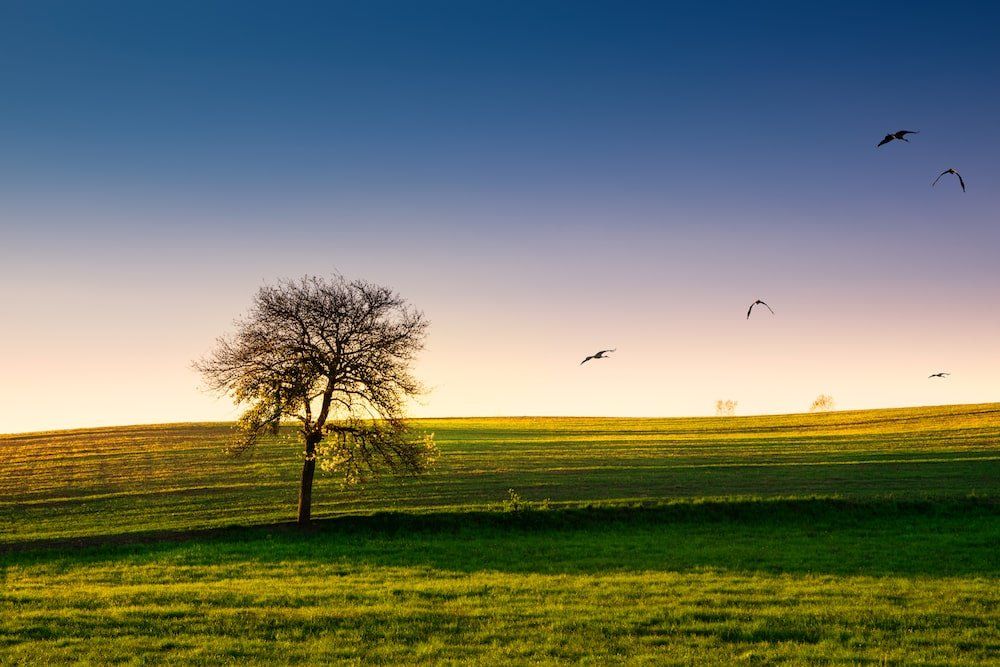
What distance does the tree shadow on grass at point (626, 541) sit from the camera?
2639cm

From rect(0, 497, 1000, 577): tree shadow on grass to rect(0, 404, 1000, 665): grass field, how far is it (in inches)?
6.0

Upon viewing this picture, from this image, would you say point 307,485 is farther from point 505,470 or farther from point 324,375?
point 505,470

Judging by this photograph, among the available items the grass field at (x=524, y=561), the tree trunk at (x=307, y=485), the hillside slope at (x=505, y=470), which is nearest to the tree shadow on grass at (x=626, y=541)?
the grass field at (x=524, y=561)

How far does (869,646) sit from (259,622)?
14.1 meters

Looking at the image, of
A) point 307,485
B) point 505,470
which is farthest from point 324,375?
point 505,470

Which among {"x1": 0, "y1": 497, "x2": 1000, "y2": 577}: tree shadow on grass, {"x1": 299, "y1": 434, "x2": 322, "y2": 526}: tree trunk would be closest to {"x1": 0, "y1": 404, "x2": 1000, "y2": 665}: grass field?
{"x1": 0, "y1": 497, "x2": 1000, "y2": 577}: tree shadow on grass

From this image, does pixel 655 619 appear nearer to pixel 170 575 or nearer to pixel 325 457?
pixel 170 575

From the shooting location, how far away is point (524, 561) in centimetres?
2783

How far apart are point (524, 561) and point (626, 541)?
5779 millimetres

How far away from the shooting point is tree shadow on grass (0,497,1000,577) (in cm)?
2639

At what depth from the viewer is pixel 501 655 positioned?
15.2 meters

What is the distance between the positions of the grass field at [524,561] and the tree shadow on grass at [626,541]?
15cm

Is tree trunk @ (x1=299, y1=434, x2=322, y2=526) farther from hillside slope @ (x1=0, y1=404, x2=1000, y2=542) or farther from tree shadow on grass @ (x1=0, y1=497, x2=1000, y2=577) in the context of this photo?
hillside slope @ (x1=0, y1=404, x2=1000, y2=542)

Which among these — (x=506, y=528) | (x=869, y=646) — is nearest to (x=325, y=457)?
(x=506, y=528)
